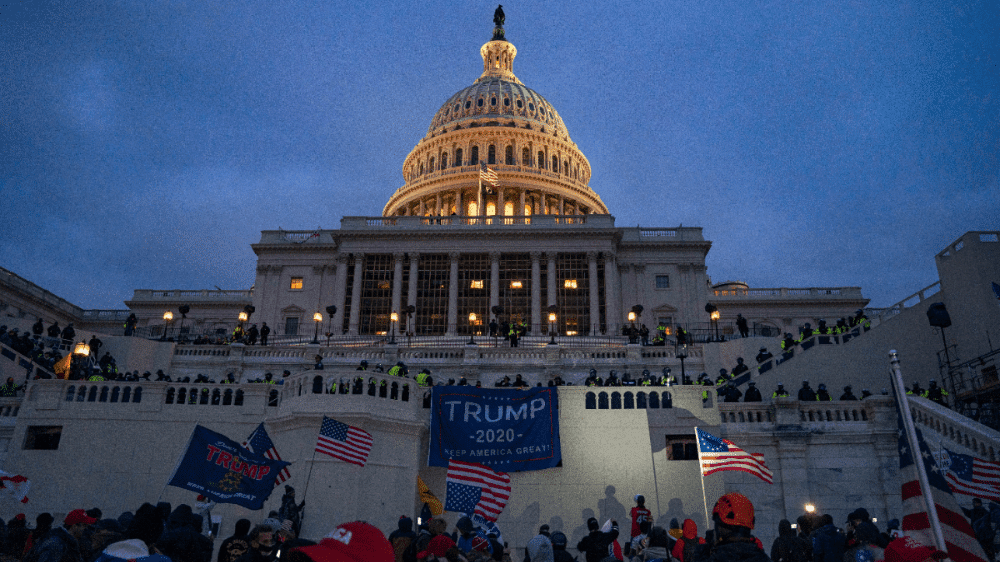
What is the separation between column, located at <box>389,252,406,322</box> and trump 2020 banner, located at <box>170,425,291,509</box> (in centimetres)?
4431

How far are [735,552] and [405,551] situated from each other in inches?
195

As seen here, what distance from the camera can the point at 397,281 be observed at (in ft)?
200

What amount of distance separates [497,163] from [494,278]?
29.6 metres

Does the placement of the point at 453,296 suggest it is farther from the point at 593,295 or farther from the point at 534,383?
the point at 534,383

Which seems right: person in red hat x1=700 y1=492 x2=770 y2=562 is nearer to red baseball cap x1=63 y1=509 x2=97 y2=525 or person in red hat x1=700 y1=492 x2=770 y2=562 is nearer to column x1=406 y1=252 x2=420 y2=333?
red baseball cap x1=63 y1=509 x2=97 y2=525

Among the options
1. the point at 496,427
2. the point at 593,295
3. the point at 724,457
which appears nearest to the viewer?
the point at 724,457

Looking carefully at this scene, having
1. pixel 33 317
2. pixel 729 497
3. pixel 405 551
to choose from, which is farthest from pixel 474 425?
pixel 33 317

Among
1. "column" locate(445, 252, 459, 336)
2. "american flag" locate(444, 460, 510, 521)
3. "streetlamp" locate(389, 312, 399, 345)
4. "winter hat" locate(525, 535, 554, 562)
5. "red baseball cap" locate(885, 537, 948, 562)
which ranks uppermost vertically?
"column" locate(445, 252, 459, 336)

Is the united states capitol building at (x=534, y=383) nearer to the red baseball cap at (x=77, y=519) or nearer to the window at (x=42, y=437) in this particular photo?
the window at (x=42, y=437)

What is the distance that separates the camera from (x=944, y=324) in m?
28.2

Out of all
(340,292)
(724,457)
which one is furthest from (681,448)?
(340,292)

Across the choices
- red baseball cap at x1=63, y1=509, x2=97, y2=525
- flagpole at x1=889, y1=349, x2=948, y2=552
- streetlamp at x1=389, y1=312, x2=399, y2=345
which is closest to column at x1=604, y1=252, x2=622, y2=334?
streetlamp at x1=389, y1=312, x2=399, y2=345

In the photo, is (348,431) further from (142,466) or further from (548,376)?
(548,376)

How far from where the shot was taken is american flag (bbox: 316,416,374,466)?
19141 millimetres
